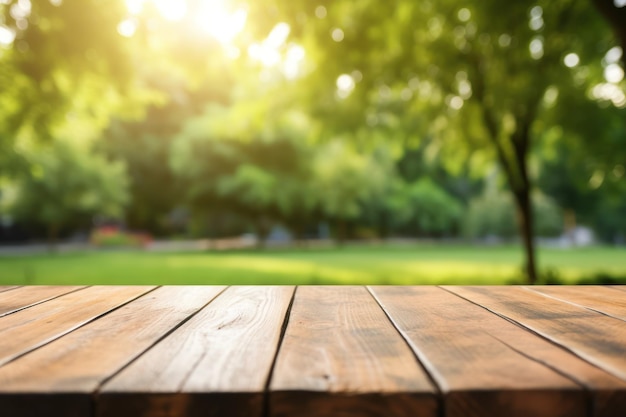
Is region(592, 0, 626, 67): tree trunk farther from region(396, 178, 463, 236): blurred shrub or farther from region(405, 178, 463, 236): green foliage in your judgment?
region(405, 178, 463, 236): green foliage

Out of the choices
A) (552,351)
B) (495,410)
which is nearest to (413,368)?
(495,410)

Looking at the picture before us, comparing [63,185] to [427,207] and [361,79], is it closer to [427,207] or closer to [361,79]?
[361,79]

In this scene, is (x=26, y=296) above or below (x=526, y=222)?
below

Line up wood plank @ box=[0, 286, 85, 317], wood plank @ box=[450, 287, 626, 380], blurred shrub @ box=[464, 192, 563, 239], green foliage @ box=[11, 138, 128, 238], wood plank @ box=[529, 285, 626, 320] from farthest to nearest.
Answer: blurred shrub @ box=[464, 192, 563, 239] → green foliage @ box=[11, 138, 128, 238] → wood plank @ box=[0, 286, 85, 317] → wood plank @ box=[529, 285, 626, 320] → wood plank @ box=[450, 287, 626, 380]

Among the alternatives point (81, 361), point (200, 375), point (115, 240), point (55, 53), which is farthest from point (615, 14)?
point (115, 240)

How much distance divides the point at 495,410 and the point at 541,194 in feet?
117

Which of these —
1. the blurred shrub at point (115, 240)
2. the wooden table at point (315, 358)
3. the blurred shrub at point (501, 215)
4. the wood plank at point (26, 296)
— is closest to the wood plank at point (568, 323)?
the wooden table at point (315, 358)

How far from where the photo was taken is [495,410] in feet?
3.11

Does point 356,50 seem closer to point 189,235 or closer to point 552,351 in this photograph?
point 552,351

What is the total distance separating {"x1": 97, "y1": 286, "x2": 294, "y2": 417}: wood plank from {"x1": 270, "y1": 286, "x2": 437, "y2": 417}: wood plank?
49 millimetres

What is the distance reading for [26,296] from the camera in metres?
2.14

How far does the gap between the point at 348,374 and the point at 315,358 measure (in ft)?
0.44

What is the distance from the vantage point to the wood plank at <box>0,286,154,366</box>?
1.31 m

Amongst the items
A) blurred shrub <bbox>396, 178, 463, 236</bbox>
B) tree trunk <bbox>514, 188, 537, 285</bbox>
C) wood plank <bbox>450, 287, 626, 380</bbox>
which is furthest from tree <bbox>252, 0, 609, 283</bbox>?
blurred shrub <bbox>396, 178, 463, 236</bbox>
